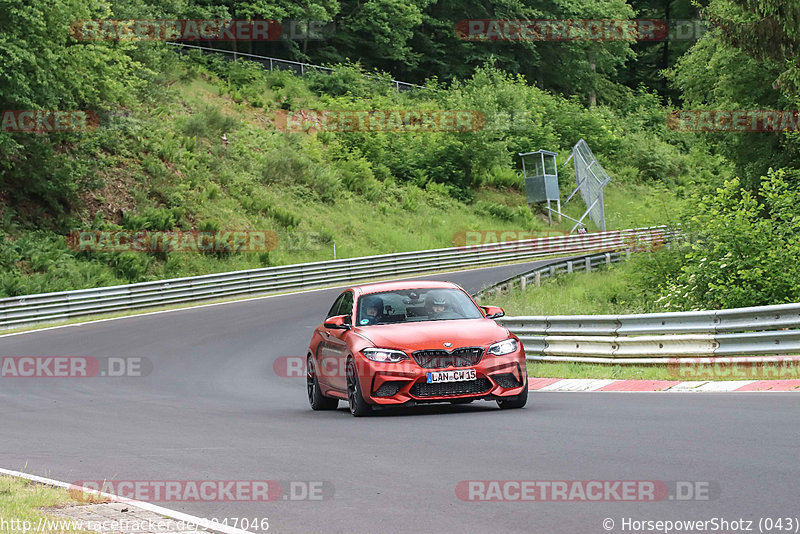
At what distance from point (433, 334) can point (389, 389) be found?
771mm

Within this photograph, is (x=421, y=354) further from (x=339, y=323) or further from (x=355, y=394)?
(x=339, y=323)

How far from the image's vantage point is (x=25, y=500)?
7.00 meters

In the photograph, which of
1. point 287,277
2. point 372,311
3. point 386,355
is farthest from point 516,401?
point 287,277

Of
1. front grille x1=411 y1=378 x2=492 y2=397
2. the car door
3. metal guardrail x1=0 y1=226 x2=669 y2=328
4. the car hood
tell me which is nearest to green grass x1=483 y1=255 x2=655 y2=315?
metal guardrail x1=0 y1=226 x2=669 y2=328

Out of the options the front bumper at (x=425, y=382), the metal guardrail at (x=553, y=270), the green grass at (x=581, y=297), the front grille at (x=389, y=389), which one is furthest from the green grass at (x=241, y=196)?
the front grille at (x=389, y=389)

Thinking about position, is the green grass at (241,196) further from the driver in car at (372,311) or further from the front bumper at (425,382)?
the front bumper at (425,382)

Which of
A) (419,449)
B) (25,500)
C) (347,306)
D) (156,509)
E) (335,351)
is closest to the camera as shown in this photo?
(156,509)

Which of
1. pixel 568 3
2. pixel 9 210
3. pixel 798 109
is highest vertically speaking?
pixel 568 3

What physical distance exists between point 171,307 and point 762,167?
65.1 feet

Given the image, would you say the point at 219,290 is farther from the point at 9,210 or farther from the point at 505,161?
the point at 505,161

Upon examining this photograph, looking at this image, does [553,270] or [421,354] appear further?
[553,270]

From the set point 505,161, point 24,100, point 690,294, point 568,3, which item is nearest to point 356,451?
point 690,294

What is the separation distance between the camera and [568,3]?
277 ft

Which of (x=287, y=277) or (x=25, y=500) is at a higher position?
(x=25, y=500)
